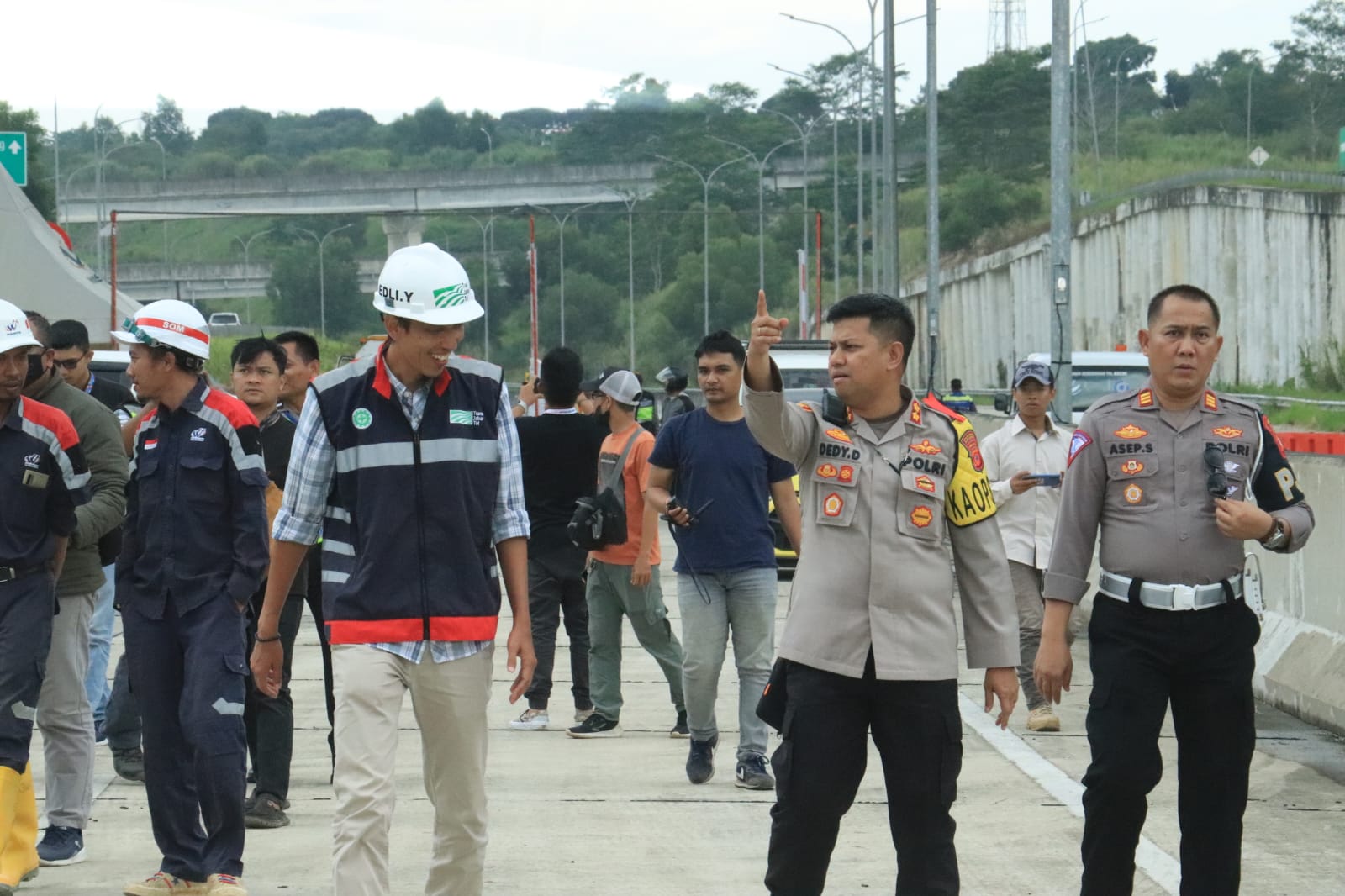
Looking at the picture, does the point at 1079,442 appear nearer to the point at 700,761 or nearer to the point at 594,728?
the point at 700,761

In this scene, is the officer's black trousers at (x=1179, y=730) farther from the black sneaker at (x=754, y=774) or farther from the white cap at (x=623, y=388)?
the white cap at (x=623, y=388)

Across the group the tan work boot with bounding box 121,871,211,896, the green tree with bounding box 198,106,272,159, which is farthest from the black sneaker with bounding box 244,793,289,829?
the green tree with bounding box 198,106,272,159

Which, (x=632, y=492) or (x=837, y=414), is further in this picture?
(x=632, y=492)

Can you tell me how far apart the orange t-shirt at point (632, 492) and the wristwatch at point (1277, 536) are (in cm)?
435

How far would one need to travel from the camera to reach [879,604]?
538 centimetres

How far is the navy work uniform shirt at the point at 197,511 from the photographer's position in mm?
6582

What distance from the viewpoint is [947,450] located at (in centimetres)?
547

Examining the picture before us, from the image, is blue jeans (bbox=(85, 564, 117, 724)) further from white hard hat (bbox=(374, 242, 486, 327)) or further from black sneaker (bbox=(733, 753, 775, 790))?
white hard hat (bbox=(374, 242, 486, 327))

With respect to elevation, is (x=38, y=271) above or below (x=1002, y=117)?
below

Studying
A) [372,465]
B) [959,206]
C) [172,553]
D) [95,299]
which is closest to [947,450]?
[372,465]

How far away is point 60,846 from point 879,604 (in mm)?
3501

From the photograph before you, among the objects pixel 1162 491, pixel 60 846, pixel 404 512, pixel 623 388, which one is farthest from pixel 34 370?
pixel 1162 491

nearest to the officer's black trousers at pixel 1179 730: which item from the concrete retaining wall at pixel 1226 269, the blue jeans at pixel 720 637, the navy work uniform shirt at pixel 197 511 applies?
the navy work uniform shirt at pixel 197 511

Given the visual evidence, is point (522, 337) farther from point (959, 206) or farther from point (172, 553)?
point (172, 553)
